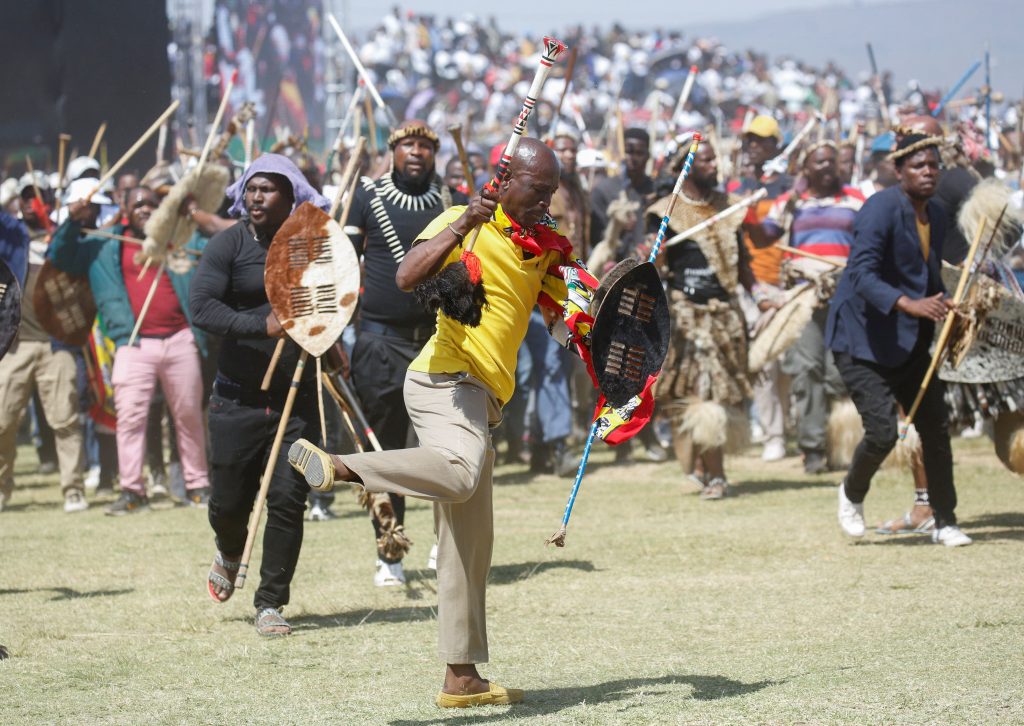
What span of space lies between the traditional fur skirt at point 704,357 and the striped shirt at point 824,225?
96 centimetres

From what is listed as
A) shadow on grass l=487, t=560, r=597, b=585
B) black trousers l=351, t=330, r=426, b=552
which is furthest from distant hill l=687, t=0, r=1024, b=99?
black trousers l=351, t=330, r=426, b=552

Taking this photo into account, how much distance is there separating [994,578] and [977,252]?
7.28 feet

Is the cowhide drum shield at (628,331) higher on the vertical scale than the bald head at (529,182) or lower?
lower

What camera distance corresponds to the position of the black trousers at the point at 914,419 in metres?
8.84

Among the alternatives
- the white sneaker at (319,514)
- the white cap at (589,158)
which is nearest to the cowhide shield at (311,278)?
the white sneaker at (319,514)

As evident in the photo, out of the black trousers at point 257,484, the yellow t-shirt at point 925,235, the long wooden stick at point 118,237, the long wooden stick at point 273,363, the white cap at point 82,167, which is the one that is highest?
the white cap at point 82,167

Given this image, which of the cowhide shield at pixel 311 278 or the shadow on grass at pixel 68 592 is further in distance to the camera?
the shadow on grass at pixel 68 592

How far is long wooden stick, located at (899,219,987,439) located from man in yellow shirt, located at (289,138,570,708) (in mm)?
3512

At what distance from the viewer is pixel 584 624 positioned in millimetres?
7203

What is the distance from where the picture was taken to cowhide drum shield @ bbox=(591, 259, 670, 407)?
19.5 ft

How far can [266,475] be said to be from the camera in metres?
7.18

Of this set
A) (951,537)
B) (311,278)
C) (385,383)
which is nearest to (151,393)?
(385,383)

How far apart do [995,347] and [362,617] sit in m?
3.96

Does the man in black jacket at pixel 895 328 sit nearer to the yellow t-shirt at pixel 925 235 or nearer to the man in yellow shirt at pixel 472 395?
the yellow t-shirt at pixel 925 235
